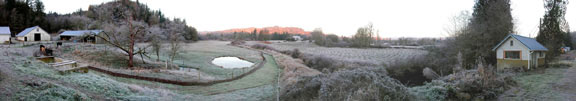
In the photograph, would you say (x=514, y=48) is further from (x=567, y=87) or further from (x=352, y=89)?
(x=352, y=89)

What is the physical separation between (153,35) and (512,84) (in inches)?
1115

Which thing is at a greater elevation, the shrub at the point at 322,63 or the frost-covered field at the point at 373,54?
the frost-covered field at the point at 373,54

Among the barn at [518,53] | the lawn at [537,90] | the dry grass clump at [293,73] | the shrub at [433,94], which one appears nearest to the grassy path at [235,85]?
the dry grass clump at [293,73]

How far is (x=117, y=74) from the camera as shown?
1650 centimetres

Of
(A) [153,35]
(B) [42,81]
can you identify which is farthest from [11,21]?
(B) [42,81]

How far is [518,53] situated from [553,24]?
7811 millimetres

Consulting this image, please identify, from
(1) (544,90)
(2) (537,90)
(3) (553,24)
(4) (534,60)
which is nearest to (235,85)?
(2) (537,90)

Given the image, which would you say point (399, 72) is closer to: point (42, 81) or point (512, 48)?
point (512, 48)

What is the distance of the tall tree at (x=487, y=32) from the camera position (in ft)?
79.9

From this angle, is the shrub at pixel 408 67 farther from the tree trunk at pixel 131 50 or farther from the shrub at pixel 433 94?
the tree trunk at pixel 131 50

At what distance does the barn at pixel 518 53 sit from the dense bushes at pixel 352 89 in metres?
15.6

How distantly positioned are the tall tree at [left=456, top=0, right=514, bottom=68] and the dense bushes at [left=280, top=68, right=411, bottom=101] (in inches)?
756

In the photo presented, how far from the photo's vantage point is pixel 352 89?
9648 millimetres

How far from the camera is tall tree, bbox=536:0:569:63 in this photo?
24172 mm
